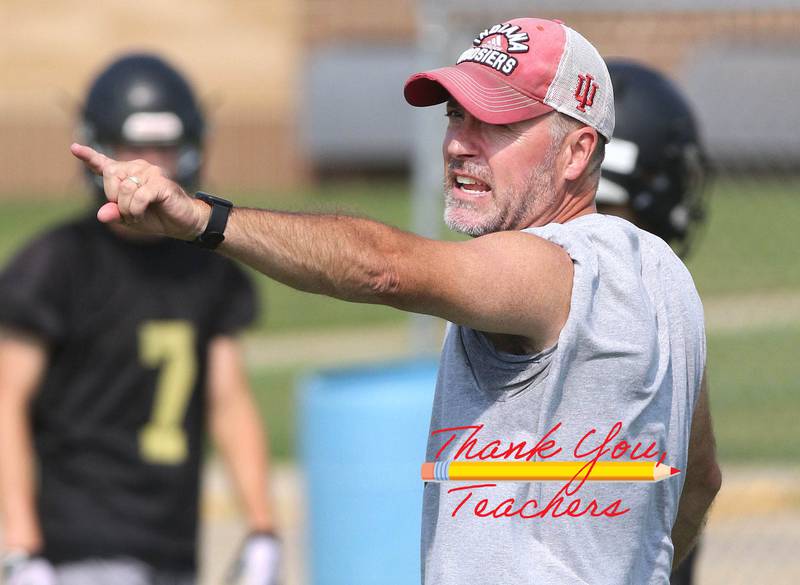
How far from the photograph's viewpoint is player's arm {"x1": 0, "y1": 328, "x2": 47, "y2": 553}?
15.0 ft

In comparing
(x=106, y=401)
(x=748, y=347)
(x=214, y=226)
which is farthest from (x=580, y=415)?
(x=748, y=347)

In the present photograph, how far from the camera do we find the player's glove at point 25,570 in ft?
14.6

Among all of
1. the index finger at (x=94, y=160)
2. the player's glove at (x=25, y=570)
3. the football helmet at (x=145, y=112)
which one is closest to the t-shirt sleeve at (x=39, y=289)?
the football helmet at (x=145, y=112)

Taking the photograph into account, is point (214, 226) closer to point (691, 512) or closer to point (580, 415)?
point (580, 415)

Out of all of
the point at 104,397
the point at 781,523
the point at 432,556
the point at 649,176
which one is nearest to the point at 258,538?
the point at 104,397

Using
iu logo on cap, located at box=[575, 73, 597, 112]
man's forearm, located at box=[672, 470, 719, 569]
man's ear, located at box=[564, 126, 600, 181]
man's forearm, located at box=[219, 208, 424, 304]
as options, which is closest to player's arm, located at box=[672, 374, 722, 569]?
man's forearm, located at box=[672, 470, 719, 569]

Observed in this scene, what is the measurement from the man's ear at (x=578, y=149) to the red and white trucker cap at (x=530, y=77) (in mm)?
23

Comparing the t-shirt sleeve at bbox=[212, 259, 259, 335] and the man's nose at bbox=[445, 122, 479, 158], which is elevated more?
the man's nose at bbox=[445, 122, 479, 158]

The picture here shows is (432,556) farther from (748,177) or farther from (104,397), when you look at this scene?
(748,177)

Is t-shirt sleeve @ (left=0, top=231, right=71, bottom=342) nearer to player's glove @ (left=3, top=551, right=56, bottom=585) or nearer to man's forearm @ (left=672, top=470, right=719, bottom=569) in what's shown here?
player's glove @ (left=3, top=551, right=56, bottom=585)

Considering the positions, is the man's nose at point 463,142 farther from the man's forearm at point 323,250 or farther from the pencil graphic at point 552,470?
the pencil graphic at point 552,470

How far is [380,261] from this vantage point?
2.64 meters

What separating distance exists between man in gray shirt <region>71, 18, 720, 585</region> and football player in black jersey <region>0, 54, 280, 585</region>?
73.0 inches

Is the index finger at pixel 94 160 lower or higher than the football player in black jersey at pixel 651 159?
higher
